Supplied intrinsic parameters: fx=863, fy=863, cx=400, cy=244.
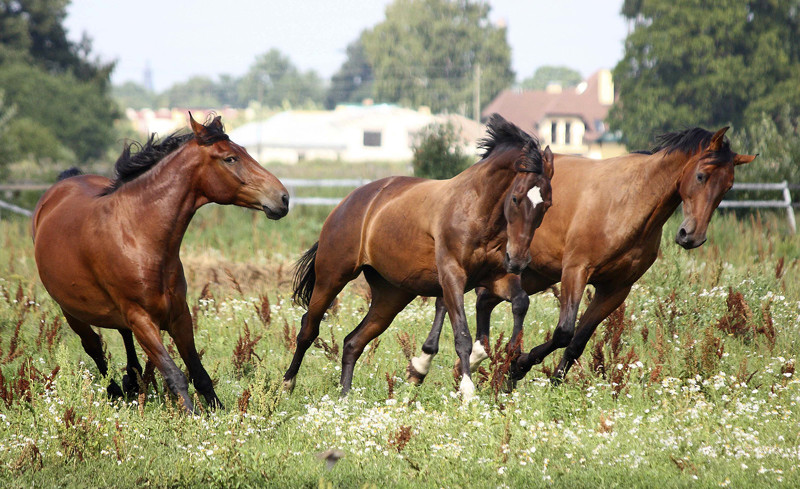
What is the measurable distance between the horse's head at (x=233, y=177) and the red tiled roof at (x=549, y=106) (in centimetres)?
6344

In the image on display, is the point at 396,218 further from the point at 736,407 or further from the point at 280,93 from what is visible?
the point at 280,93

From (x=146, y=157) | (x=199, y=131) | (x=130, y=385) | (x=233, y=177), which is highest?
(x=199, y=131)

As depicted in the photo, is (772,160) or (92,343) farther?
(772,160)

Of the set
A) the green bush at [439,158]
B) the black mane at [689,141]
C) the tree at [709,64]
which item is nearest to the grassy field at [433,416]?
the black mane at [689,141]

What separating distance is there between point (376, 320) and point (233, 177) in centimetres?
195

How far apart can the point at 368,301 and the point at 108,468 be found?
4927 millimetres

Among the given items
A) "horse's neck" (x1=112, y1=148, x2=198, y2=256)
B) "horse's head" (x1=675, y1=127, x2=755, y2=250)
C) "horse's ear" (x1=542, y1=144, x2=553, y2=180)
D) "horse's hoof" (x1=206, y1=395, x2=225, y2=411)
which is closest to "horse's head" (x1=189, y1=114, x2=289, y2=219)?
"horse's neck" (x1=112, y1=148, x2=198, y2=256)

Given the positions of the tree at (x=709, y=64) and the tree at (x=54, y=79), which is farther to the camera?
the tree at (x=54, y=79)

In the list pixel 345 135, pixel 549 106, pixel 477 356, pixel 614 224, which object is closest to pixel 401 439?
pixel 477 356

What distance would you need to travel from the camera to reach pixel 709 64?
1569 inches

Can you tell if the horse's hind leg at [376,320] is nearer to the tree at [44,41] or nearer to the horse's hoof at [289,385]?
the horse's hoof at [289,385]

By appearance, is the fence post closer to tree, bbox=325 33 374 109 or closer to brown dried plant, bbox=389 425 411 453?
brown dried plant, bbox=389 425 411 453

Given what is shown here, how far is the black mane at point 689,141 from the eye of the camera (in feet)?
21.0

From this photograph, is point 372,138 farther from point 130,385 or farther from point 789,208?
point 130,385
